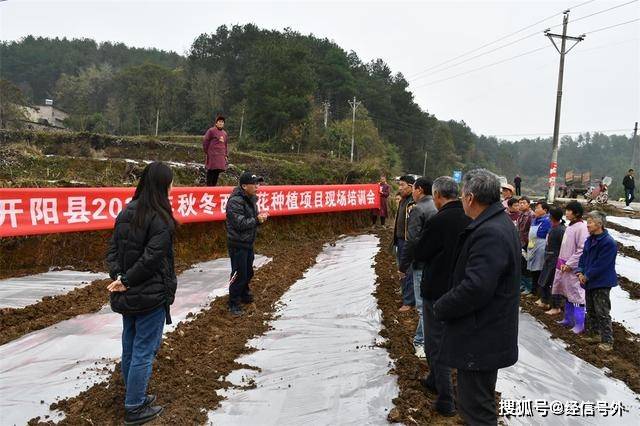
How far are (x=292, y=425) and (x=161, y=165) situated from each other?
1.88m

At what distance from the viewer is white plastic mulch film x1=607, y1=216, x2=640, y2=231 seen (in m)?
12.0

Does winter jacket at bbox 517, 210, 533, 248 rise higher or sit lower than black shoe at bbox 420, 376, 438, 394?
higher

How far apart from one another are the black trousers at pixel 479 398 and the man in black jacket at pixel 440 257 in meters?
0.69

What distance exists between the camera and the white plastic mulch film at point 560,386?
10.3 ft

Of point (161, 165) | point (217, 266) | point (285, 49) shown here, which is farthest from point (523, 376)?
point (285, 49)

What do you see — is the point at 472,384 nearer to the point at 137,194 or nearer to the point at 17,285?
the point at 137,194

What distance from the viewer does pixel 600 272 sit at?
4.55 metres

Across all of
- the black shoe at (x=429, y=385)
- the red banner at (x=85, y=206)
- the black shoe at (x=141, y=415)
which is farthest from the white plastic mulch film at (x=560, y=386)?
the red banner at (x=85, y=206)

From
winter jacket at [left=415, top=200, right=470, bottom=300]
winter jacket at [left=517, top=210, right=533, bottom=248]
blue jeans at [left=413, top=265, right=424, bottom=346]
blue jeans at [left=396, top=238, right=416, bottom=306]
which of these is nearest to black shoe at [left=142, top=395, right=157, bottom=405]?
winter jacket at [left=415, top=200, right=470, bottom=300]

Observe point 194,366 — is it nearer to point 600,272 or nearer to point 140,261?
point 140,261

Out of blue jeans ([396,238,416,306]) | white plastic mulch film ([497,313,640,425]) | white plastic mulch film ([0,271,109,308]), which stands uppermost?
blue jeans ([396,238,416,306])

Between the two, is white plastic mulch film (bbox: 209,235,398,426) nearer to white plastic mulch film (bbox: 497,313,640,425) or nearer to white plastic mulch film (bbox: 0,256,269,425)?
white plastic mulch film (bbox: 497,313,640,425)

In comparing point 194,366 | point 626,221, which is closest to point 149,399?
point 194,366

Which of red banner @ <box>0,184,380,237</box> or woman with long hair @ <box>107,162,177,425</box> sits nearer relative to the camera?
woman with long hair @ <box>107,162,177,425</box>
